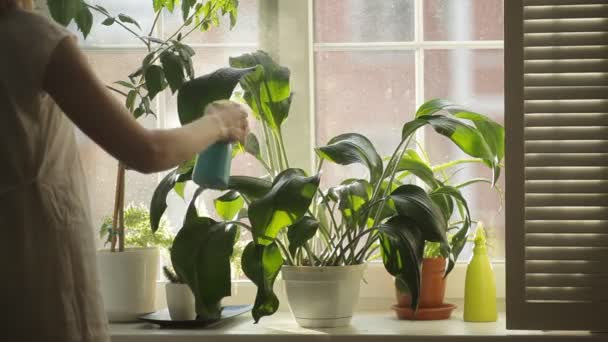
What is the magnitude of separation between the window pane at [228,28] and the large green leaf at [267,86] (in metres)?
0.31

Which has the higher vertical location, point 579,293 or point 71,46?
point 71,46

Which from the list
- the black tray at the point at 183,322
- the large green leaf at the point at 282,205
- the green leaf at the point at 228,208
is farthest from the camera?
the green leaf at the point at 228,208

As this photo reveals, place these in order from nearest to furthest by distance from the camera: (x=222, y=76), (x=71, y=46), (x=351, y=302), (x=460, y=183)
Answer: (x=71, y=46) → (x=222, y=76) → (x=351, y=302) → (x=460, y=183)

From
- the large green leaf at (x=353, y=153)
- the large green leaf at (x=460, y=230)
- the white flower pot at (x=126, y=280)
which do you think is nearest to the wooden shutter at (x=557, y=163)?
the large green leaf at (x=460, y=230)

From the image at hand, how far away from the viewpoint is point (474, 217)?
2.54m

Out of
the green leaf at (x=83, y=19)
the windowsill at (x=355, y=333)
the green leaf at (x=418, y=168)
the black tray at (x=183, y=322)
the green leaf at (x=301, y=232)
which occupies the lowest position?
the windowsill at (x=355, y=333)

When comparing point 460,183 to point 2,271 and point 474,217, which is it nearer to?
point 474,217

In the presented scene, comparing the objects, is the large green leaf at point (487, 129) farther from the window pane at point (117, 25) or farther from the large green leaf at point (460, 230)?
the window pane at point (117, 25)

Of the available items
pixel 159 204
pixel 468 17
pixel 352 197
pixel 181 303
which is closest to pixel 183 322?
pixel 181 303

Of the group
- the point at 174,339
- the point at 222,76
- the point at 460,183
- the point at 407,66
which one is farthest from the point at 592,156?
the point at 174,339

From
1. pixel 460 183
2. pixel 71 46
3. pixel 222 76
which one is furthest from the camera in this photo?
pixel 460 183

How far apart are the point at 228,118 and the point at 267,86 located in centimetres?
67

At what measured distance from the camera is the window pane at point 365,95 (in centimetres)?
256

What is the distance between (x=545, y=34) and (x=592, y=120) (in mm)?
225
